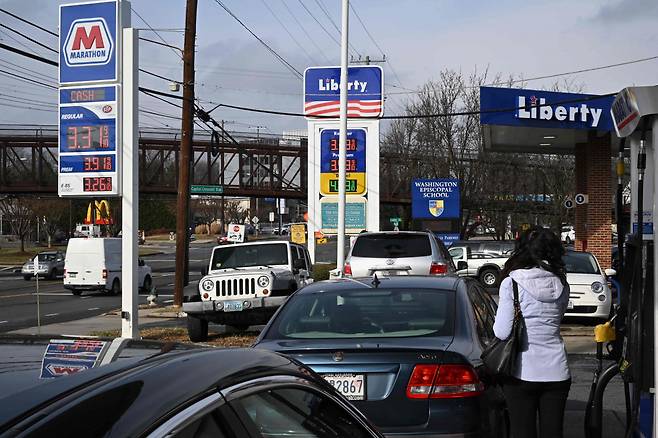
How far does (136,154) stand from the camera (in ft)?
52.1

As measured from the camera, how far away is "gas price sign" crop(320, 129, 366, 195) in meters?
28.2

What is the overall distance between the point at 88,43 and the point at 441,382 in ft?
40.3

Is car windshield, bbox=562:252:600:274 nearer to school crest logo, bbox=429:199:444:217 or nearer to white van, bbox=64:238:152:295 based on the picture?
school crest logo, bbox=429:199:444:217

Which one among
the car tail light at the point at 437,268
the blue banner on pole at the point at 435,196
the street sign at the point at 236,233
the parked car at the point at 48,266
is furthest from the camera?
the parked car at the point at 48,266

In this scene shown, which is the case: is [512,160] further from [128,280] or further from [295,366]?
[295,366]

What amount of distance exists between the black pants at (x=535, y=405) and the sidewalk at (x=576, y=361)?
2.65m

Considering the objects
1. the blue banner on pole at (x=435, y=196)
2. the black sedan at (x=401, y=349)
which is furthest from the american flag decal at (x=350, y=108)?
the black sedan at (x=401, y=349)

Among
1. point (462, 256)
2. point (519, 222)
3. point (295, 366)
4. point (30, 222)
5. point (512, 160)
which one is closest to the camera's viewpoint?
point (295, 366)

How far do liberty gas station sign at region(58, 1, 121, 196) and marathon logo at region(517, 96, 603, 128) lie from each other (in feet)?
43.4

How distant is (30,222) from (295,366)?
83.1 meters

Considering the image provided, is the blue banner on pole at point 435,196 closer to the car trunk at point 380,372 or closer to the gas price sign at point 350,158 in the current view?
the gas price sign at point 350,158

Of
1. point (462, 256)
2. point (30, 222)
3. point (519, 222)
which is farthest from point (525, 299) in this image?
point (30, 222)

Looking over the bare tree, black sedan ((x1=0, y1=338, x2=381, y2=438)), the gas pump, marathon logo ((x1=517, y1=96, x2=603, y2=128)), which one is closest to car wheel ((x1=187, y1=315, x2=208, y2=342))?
the gas pump

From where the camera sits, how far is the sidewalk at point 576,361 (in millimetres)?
8836
